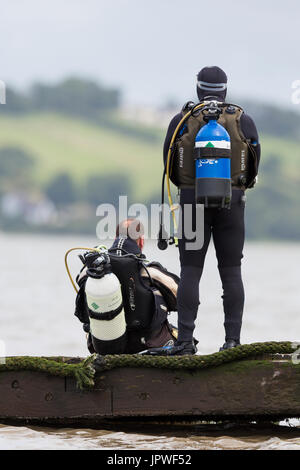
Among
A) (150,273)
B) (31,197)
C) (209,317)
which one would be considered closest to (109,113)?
(31,197)

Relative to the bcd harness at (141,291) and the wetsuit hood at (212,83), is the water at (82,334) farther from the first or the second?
the wetsuit hood at (212,83)

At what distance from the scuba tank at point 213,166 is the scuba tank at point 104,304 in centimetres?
105

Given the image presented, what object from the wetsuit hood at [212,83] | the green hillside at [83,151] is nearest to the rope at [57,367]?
the wetsuit hood at [212,83]

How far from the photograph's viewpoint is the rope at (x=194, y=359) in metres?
9.05

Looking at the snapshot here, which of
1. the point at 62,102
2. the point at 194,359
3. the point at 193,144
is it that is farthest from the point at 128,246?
the point at 62,102

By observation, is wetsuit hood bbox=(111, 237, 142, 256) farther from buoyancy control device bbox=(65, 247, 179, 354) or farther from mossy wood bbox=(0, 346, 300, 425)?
mossy wood bbox=(0, 346, 300, 425)

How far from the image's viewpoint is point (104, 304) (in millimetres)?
9383

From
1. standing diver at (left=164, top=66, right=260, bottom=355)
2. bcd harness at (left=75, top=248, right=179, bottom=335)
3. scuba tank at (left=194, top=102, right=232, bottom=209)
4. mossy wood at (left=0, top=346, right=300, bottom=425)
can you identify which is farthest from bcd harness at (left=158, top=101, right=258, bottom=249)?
mossy wood at (left=0, top=346, right=300, bottom=425)

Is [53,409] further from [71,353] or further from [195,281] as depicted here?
[71,353]

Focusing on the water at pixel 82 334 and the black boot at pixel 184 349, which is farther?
the black boot at pixel 184 349

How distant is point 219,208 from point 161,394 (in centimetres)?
168

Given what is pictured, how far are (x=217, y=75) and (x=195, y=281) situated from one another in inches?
71.3

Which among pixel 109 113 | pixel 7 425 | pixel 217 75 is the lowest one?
pixel 7 425

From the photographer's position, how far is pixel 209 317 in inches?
1193
